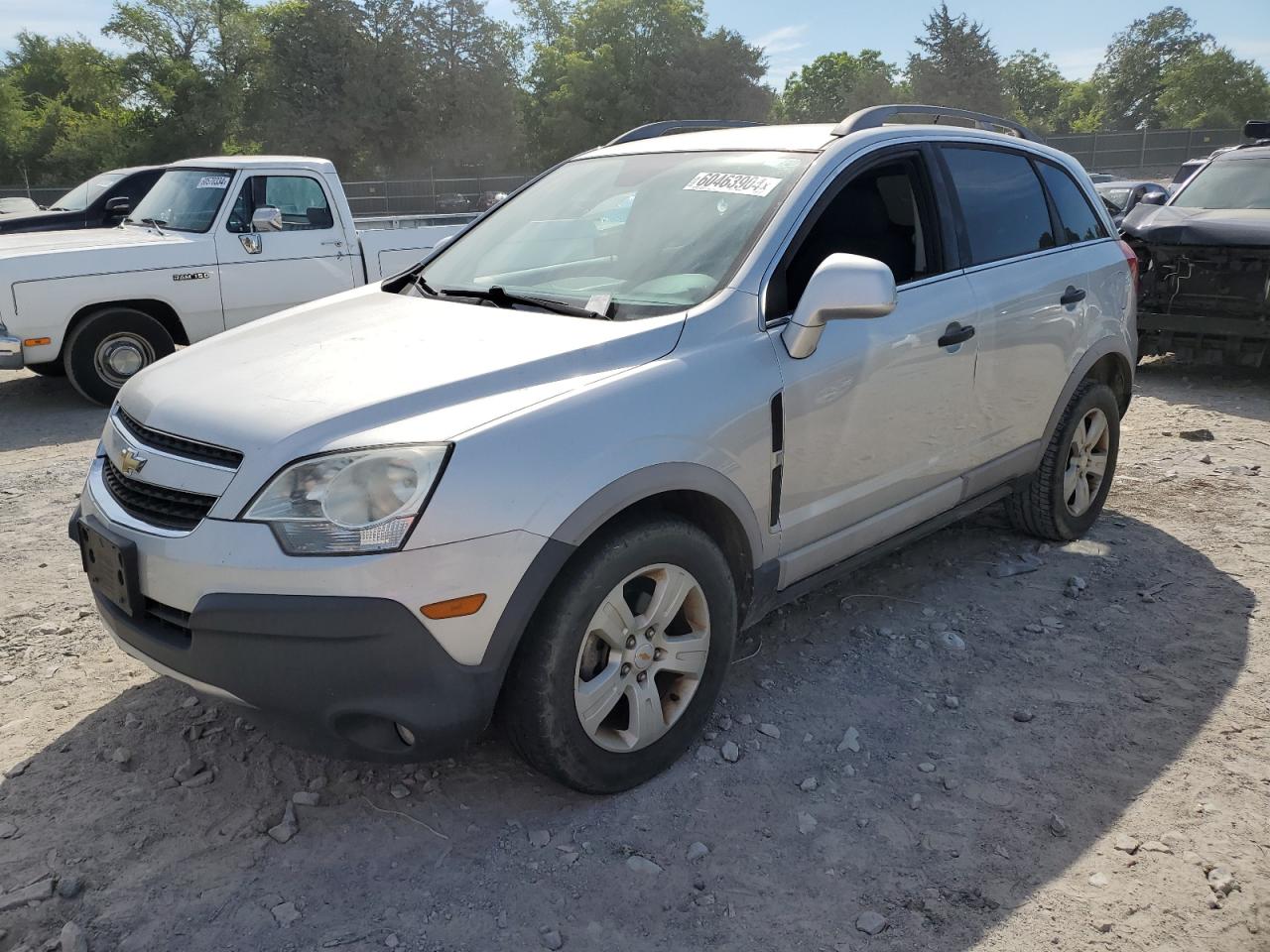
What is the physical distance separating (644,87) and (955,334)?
176 ft

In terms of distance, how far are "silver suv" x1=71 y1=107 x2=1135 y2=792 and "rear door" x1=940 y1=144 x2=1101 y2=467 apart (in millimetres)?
17

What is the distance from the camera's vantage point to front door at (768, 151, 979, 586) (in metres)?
3.21

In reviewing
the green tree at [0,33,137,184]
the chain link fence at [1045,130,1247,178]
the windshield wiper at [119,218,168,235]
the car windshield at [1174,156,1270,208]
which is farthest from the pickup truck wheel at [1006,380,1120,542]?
the green tree at [0,33,137,184]

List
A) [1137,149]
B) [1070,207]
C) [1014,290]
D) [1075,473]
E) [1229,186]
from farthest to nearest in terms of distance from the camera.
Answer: [1137,149] < [1229,186] < [1075,473] < [1070,207] < [1014,290]

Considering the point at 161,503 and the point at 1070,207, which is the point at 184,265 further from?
the point at 1070,207

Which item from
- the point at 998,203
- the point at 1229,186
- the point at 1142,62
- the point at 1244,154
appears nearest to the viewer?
the point at 998,203

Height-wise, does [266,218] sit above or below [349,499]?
above

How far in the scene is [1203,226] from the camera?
7.96 metres

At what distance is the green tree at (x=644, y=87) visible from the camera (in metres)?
52.8

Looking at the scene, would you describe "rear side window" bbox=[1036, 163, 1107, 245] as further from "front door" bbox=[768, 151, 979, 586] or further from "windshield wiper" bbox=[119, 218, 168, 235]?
"windshield wiper" bbox=[119, 218, 168, 235]

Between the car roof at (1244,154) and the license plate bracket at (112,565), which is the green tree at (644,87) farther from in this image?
the license plate bracket at (112,565)

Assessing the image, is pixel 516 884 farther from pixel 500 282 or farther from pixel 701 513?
pixel 500 282

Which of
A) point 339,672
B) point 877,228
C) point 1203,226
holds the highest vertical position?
point 877,228

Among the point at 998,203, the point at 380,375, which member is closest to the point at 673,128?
the point at 998,203
